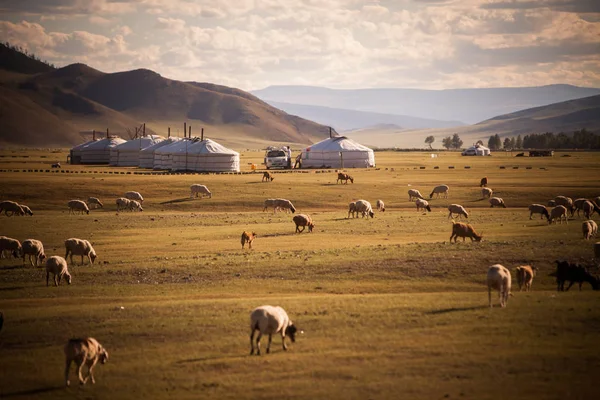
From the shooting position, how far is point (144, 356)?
15.7 metres

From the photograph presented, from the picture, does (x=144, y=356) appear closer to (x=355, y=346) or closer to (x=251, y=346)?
(x=251, y=346)

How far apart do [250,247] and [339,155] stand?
2243 inches

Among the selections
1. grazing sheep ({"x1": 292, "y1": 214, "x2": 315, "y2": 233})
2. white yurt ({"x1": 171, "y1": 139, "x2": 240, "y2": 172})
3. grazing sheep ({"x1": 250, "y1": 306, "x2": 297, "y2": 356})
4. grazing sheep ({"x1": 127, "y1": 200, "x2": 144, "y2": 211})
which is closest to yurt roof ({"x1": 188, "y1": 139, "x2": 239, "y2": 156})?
white yurt ({"x1": 171, "y1": 139, "x2": 240, "y2": 172})

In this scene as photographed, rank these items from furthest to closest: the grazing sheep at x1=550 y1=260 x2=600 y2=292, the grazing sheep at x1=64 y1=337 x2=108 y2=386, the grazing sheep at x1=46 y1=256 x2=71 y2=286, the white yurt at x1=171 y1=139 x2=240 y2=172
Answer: the white yurt at x1=171 y1=139 x2=240 y2=172, the grazing sheep at x1=46 y1=256 x2=71 y2=286, the grazing sheep at x1=550 y1=260 x2=600 y2=292, the grazing sheep at x1=64 y1=337 x2=108 y2=386

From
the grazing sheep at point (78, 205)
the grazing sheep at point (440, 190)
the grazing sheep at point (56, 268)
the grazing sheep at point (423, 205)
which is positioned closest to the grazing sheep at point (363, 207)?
the grazing sheep at point (423, 205)

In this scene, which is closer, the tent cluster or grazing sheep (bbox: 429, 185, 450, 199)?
grazing sheep (bbox: 429, 185, 450, 199)

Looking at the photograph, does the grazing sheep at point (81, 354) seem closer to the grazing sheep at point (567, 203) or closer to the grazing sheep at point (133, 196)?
the grazing sheep at point (567, 203)

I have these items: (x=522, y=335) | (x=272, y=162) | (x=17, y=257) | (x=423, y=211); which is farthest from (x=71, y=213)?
(x=272, y=162)

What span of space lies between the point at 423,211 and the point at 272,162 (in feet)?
139

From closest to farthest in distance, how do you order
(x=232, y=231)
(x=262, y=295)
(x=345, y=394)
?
(x=345, y=394)
(x=262, y=295)
(x=232, y=231)

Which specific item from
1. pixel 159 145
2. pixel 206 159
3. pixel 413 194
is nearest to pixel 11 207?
pixel 413 194

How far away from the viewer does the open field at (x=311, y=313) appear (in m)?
14.2

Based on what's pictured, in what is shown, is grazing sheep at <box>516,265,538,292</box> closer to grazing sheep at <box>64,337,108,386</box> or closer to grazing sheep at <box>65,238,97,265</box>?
grazing sheep at <box>64,337,108,386</box>

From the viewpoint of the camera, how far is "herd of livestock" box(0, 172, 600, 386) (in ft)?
47.9
